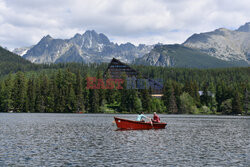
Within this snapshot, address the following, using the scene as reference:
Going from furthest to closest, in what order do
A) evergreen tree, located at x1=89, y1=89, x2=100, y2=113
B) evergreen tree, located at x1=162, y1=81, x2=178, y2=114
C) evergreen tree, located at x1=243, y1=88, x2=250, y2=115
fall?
evergreen tree, located at x1=162, y1=81, x2=178, y2=114, evergreen tree, located at x1=243, y1=88, x2=250, y2=115, evergreen tree, located at x1=89, y1=89, x2=100, y2=113

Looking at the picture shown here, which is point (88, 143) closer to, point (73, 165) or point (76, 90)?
point (73, 165)

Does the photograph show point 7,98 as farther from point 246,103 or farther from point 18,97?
point 246,103

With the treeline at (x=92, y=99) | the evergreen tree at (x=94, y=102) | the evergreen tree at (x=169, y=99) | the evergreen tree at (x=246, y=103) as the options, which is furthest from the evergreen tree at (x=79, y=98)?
the evergreen tree at (x=246, y=103)

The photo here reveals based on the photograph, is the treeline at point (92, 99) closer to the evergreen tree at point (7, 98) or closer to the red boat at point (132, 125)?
the evergreen tree at point (7, 98)

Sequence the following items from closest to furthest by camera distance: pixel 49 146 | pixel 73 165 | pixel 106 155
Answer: pixel 73 165, pixel 106 155, pixel 49 146

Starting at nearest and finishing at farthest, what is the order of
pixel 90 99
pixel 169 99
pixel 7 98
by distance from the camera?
1. pixel 7 98
2. pixel 90 99
3. pixel 169 99

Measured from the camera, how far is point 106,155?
102 feet

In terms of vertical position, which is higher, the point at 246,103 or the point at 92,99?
the point at 92,99

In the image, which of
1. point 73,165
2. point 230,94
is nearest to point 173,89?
point 230,94

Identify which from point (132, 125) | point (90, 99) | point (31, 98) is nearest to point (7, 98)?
point (31, 98)

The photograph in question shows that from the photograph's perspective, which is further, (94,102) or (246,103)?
(246,103)

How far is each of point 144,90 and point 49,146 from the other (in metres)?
131

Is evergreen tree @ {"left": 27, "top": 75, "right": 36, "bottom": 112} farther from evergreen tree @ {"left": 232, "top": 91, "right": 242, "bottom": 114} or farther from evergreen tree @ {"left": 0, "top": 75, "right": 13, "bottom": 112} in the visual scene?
evergreen tree @ {"left": 232, "top": 91, "right": 242, "bottom": 114}

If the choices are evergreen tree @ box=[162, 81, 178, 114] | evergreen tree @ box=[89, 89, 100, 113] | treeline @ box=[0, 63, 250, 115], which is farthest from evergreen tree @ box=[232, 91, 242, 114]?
evergreen tree @ box=[89, 89, 100, 113]
